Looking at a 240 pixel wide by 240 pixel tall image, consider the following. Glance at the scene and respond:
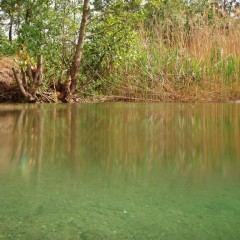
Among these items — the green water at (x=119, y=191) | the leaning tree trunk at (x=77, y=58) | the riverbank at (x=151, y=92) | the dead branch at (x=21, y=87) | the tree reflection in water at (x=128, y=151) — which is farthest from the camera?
the leaning tree trunk at (x=77, y=58)

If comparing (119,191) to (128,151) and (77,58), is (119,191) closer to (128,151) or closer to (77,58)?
(128,151)

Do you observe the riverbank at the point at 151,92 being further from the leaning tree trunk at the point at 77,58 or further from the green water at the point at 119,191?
the green water at the point at 119,191

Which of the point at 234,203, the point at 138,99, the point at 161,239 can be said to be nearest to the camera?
the point at 161,239

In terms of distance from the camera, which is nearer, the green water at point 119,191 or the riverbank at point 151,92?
the green water at point 119,191

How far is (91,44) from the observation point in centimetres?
525

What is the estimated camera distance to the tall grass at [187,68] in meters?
4.89

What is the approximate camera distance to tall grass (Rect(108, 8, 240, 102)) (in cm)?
489

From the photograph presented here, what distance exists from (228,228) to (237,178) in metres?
0.23

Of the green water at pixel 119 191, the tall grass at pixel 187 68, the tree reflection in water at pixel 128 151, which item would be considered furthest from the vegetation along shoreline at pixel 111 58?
the green water at pixel 119 191

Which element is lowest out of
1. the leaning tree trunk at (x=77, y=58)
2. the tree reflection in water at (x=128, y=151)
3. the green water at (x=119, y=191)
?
the green water at (x=119, y=191)

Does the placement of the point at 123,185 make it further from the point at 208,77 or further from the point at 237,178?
the point at 208,77

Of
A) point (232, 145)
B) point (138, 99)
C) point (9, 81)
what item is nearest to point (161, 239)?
point (232, 145)

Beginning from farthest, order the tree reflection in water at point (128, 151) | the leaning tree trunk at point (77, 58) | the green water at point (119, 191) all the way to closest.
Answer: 1. the leaning tree trunk at point (77, 58)
2. the tree reflection in water at point (128, 151)
3. the green water at point (119, 191)

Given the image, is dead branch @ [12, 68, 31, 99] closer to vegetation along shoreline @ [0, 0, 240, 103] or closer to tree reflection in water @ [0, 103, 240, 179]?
vegetation along shoreline @ [0, 0, 240, 103]
